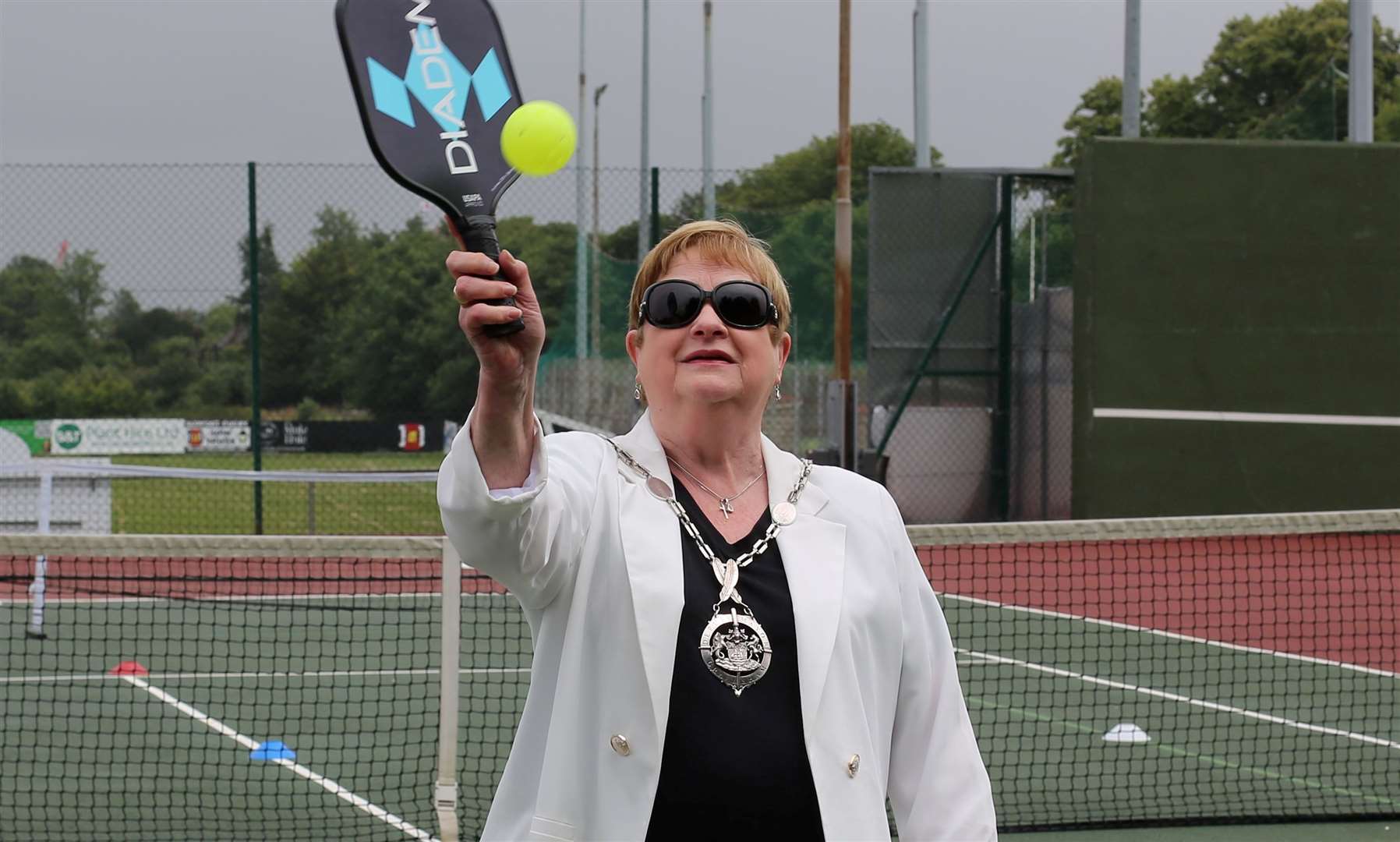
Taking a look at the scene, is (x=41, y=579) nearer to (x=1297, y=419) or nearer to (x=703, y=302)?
(x=703, y=302)

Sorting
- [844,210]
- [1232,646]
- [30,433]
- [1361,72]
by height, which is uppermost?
[1361,72]

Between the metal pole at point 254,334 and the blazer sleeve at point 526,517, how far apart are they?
1200 centimetres

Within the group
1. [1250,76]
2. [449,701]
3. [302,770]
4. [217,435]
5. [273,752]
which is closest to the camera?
[449,701]

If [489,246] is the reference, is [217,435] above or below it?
below

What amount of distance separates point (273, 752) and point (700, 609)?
16.3 ft

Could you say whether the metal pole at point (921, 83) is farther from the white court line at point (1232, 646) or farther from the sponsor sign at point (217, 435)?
the white court line at point (1232, 646)

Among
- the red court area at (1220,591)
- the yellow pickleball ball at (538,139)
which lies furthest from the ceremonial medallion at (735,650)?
the red court area at (1220,591)

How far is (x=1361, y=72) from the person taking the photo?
15.5 meters

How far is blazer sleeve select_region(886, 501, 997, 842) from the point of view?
7.31ft

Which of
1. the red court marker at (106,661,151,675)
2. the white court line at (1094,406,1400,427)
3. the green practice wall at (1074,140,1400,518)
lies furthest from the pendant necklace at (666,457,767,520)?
the white court line at (1094,406,1400,427)

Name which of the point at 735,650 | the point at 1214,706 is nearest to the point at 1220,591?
the point at 1214,706

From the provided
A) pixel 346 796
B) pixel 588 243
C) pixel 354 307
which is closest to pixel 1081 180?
pixel 588 243

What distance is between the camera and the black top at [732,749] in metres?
2.02

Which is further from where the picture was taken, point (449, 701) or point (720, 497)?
point (449, 701)
